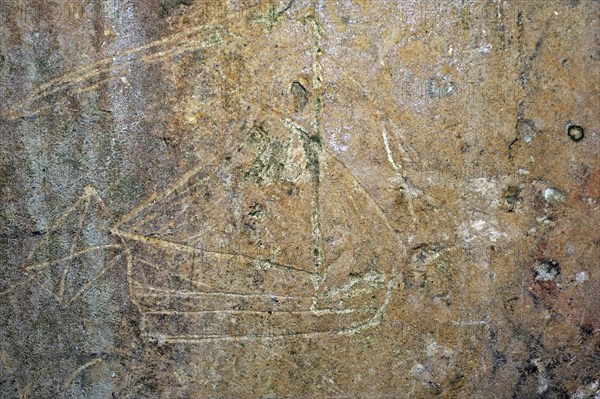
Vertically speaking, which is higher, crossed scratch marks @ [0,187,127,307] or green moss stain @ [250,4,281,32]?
green moss stain @ [250,4,281,32]

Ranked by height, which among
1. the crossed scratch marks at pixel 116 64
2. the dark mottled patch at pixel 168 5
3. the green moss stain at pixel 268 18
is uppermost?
the dark mottled patch at pixel 168 5

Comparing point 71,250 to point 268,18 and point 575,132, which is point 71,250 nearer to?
point 268,18

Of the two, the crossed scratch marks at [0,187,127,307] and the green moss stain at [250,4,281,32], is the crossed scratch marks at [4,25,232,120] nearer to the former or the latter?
the green moss stain at [250,4,281,32]

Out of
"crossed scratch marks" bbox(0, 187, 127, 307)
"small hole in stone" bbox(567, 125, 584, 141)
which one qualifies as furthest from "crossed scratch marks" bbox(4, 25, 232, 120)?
"small hole in stone" bbox(567, 125, 584, 141)

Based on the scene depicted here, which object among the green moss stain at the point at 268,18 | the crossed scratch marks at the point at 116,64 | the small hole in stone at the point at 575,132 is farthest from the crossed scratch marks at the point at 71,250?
the small hole in stone at the point at 575,132

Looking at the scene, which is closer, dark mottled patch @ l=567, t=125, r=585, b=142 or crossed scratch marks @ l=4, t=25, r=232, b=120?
dark mottled patch @ l=567, t=125, r=585, b=142

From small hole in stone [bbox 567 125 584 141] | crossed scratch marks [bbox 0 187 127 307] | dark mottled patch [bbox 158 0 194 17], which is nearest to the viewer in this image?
small hole in stone [bbox 567 125 584 141]

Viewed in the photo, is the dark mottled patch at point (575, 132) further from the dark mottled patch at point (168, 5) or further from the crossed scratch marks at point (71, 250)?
the crossed scratch marks at point (71, 250)

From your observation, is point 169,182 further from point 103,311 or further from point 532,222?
point 532,222

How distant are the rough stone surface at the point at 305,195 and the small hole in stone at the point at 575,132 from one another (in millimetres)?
35

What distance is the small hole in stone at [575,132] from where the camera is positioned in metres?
2.93

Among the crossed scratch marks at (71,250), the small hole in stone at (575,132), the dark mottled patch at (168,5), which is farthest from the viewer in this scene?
the crossed scratch marks at (71,250)

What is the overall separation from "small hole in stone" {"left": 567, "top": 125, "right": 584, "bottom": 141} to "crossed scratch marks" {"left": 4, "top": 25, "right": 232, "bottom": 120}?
178 centimetres

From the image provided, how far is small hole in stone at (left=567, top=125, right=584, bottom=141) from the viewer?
9.61 ft
